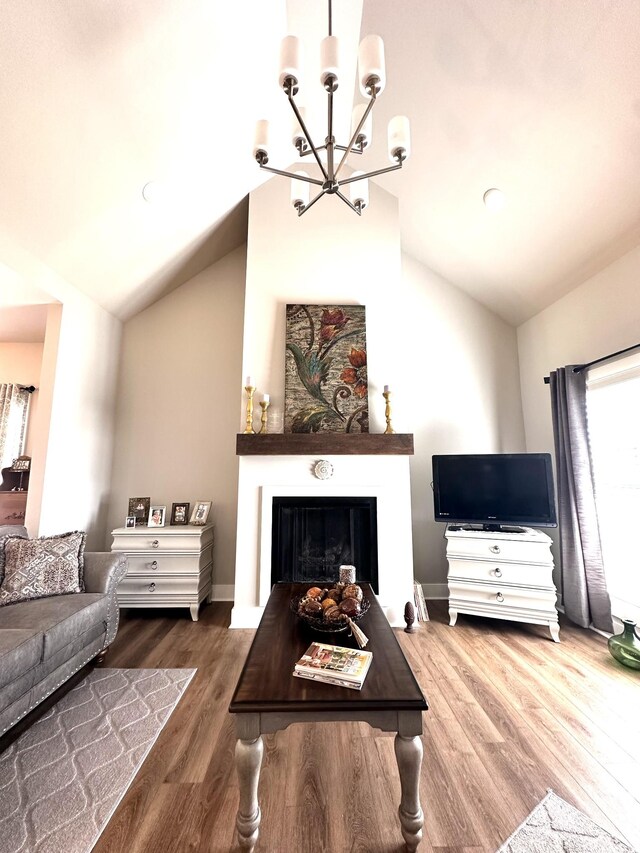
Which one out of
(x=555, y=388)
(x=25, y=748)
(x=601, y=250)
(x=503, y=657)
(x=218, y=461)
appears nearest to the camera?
(x=25, y=748)

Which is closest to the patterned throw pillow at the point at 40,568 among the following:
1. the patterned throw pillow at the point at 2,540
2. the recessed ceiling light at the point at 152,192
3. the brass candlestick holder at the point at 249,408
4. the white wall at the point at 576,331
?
the patterned throw pillow at the point at 2,540

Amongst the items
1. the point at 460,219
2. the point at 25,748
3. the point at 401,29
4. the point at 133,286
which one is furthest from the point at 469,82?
→ the point at 25,748

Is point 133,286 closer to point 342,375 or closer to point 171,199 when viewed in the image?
point 171,199

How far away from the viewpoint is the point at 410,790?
1210mm

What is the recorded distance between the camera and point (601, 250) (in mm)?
Answer: 2828

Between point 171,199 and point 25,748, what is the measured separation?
3.55 meters

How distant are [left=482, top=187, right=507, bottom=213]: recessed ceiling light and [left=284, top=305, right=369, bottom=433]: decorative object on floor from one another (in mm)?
1287

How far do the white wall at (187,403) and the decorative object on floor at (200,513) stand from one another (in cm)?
22

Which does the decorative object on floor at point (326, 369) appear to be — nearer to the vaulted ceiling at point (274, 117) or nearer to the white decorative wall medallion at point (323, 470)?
the white decorative wall medallion at point (323, 470)

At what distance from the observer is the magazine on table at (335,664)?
1.30 m

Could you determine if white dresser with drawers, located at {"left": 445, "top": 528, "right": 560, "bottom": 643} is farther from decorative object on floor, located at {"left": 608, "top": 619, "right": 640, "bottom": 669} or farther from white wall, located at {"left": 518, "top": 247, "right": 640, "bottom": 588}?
white wall, located at {"left": 518, "top": 247, "right": 640, "bottom": 588}

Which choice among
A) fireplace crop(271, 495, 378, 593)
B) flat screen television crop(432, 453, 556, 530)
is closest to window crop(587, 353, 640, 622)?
flat screen television crop(432, 453, 556, 530)

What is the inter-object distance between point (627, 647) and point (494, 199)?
10.9ft

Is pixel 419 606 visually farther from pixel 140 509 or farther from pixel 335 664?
pixel 140 509
